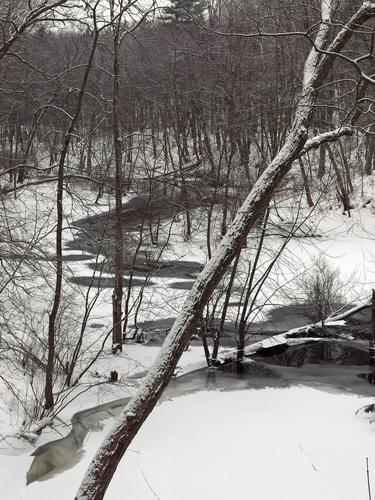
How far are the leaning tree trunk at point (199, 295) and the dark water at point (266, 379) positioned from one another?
11.2 ft

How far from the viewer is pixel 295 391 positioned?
10109 mm

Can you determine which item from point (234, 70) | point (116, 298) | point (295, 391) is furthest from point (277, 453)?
point (234, 70)

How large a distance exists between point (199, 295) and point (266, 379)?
653 centimetres

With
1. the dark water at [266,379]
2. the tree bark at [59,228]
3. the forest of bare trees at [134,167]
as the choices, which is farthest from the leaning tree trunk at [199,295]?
the tree bark at [59,228]

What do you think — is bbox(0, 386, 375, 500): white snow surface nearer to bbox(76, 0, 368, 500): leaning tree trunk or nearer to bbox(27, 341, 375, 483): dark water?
bbox(27, 341, 375, 483): dark water

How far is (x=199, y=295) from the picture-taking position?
500cm

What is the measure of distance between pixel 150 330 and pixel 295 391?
5.03m

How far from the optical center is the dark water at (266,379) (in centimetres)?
807

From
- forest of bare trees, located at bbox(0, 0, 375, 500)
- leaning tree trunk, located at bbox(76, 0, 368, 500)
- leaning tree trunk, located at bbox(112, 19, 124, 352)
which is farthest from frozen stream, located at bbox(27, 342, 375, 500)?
leaning tree trunk, located at bbox(76, 0, 368, 500)

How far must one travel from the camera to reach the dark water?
26.5 ft

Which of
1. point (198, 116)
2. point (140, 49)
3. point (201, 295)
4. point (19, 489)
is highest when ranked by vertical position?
point (198, 116)

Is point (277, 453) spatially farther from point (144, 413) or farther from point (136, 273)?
point (136, 273)

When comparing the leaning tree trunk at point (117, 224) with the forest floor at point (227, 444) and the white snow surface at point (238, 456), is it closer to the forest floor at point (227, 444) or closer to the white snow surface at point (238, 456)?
the forest floor at point (227, 444)

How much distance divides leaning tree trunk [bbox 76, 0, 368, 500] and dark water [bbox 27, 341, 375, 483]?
3411 mm
